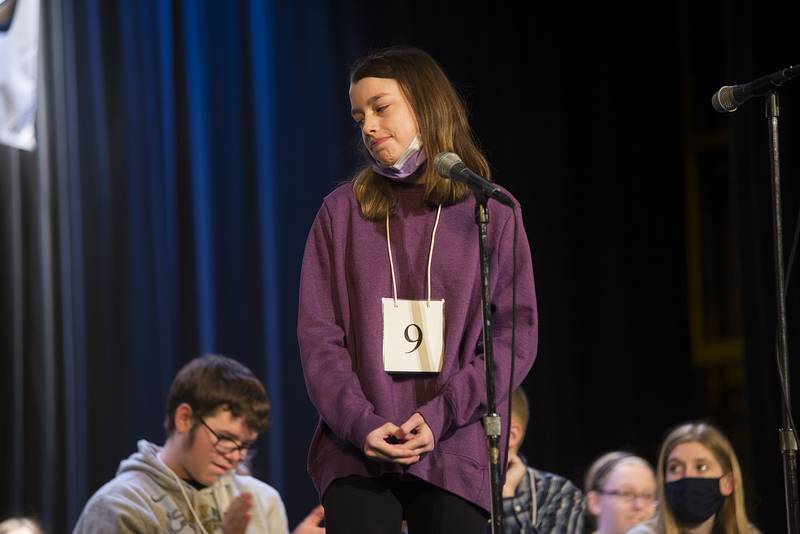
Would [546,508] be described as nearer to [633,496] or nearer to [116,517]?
[633,496]

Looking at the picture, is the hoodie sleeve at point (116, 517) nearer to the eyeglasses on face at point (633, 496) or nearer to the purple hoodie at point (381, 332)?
the purple hoodie at point (381, 332)

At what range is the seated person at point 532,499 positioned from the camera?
3820mm

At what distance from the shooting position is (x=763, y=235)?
A: 4938 mm

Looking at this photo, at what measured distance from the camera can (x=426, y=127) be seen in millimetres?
2318

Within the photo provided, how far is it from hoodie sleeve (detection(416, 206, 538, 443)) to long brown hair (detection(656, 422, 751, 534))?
1.41 meters

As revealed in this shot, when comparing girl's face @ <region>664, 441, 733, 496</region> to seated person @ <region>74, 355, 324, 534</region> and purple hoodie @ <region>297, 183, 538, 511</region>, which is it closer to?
seated person @ <region>74, 355, 324, 534</region>

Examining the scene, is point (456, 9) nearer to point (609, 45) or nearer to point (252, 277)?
point (609, 45)

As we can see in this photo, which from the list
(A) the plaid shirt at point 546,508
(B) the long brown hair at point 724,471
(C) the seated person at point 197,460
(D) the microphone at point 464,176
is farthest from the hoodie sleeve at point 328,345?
(A) the plaid shirt at point 546,508

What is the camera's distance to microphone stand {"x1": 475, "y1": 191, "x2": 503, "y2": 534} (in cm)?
198

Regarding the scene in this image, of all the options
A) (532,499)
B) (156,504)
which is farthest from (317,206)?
(156,504)

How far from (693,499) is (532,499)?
612 mm

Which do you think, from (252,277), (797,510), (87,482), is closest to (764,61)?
(252,277)

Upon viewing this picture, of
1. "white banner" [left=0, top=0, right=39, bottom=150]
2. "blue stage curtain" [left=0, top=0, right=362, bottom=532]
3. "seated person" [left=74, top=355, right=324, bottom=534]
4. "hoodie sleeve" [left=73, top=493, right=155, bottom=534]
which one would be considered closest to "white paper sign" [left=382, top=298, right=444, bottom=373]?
"seated person" [left=74, top=355, right=324, bottom=534]

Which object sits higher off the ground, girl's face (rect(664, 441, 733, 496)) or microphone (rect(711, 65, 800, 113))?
microphone (rect(711, 65, 800, 113))
